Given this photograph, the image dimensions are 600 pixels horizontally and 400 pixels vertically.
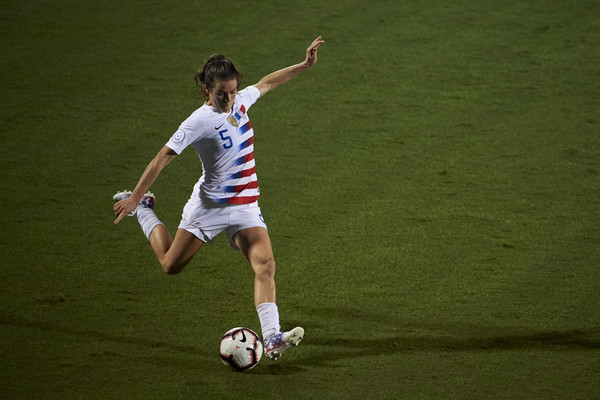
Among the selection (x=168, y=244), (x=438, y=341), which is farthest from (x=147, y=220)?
(x=438, y=341)

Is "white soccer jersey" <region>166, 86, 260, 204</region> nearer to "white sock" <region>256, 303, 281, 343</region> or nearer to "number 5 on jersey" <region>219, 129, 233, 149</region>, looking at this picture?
"number 5 on jersey" <region>219, 129, 233, 149</region>

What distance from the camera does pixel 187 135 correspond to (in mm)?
4945

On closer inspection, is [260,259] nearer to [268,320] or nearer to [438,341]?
[268,320]

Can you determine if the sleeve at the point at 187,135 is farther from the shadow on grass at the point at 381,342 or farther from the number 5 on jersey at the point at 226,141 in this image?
the shadow on grass at the point at 381,342

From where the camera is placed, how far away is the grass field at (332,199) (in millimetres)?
5004

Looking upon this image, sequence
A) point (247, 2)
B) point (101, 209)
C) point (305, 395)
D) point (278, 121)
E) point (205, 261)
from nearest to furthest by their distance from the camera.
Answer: point (305, 395) → point (205, 261) → point (101, 209) → point (278, 121) → point (247, 2)

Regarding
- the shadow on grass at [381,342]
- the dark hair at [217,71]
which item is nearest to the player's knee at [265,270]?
the shadow on grass at [381,342]

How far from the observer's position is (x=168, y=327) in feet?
17.6

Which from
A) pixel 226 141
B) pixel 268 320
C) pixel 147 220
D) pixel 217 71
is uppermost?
pixel 217 71

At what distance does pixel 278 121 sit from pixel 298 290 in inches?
121

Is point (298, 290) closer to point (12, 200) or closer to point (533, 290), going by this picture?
point (533, 290)

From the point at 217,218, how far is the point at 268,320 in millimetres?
712

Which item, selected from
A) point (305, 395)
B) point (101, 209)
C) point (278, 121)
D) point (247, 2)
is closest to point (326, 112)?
point (278, 121)

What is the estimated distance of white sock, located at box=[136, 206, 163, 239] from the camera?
5586 mm
